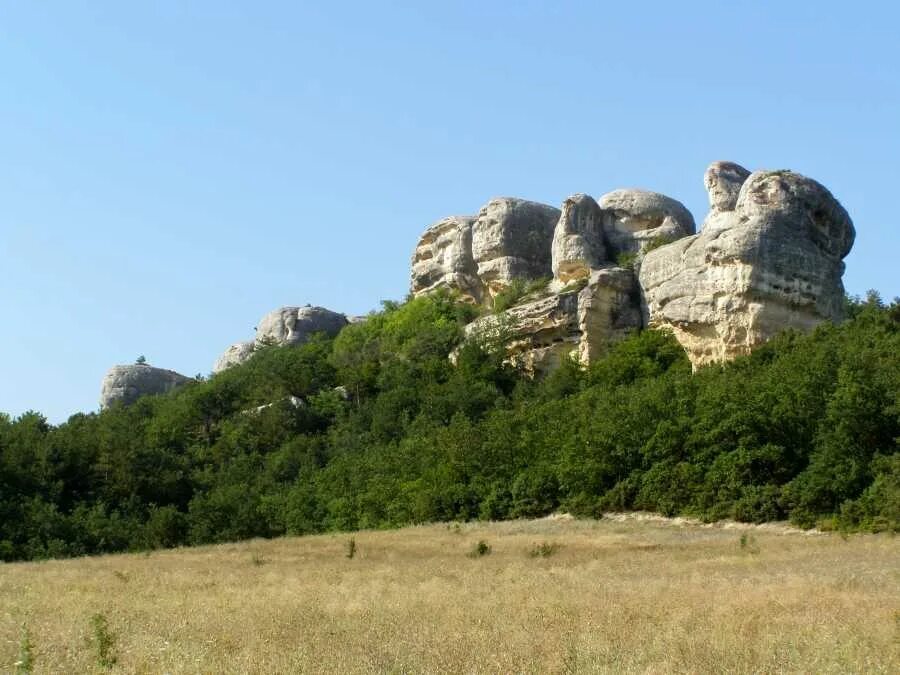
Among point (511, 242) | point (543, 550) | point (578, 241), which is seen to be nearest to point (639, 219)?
point (578, 241)

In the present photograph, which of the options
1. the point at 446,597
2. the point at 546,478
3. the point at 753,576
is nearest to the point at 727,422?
the point at 546,478

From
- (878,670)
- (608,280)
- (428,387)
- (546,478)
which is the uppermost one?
(608,280)

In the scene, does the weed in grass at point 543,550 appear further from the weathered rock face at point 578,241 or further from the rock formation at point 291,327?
the rock formation at point 291,327

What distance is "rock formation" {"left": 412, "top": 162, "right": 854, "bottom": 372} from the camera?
43.2 m

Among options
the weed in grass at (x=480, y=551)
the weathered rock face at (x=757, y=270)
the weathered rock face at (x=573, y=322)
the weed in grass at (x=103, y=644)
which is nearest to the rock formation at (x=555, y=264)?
the weathered rock face at (x=573, y=322)

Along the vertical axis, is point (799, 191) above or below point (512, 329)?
above

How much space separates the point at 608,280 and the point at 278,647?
134 feet

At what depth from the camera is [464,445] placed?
139 feet

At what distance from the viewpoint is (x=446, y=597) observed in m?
14.8

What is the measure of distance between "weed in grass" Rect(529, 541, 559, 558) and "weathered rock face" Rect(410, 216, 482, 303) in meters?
38.2

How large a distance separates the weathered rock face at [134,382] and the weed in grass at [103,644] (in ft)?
217

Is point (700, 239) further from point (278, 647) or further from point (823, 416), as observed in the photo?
point (278, 647)

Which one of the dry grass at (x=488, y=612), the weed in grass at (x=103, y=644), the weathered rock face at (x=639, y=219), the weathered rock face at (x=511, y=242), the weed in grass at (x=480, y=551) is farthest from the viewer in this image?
the weathered rock face at (x=511, y=242)

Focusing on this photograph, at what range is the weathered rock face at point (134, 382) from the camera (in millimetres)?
76375
